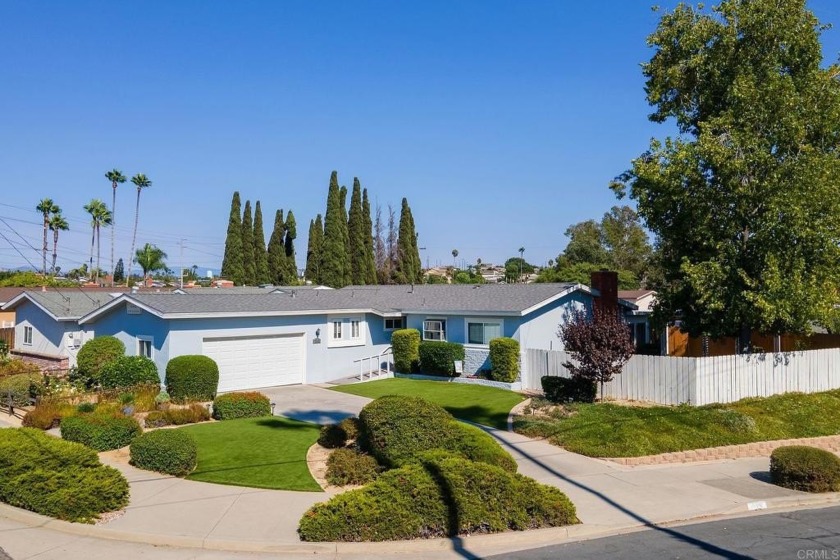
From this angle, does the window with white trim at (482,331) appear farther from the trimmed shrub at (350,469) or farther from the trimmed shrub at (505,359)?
the trimmed shrub at (350,469)

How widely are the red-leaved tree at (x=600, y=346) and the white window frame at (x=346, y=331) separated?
433 inches

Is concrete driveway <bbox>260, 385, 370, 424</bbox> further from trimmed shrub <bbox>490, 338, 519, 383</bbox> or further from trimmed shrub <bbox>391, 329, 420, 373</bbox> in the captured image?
trimmed shrub <bbox>490, 338, 519, 383</bbox>

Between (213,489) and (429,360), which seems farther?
(429,360)

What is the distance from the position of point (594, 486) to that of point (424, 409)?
367cm

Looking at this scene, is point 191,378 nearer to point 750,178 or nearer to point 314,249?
point 750,178

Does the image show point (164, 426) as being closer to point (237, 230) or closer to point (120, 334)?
point (120, 334)

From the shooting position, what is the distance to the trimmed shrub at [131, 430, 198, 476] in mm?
13094

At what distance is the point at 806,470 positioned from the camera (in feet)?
43.3

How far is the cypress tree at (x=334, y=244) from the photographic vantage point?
59.9 meters

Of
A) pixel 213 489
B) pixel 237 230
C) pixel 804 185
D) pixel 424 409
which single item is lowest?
pixel 213 489

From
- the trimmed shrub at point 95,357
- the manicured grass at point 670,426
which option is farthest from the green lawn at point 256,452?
the trimmed shrub at point 95,357

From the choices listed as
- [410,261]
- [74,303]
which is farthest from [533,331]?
[410,261]

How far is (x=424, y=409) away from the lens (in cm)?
1283

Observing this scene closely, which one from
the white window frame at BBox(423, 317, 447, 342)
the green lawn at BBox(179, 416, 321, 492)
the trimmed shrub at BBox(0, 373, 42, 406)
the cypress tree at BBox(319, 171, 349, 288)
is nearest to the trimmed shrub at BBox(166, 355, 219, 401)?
the green lawn at BBox(179, 416, 321, 492)
